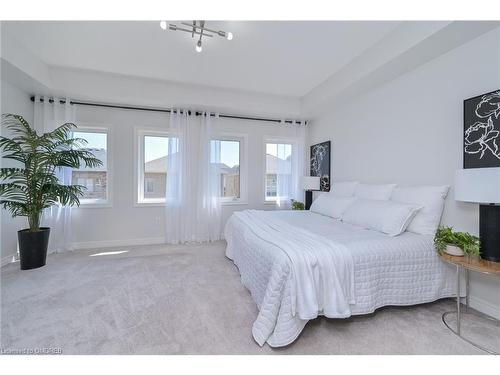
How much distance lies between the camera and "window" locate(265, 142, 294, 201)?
4578mm

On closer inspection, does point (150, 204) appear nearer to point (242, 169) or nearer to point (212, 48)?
point (242, 169)

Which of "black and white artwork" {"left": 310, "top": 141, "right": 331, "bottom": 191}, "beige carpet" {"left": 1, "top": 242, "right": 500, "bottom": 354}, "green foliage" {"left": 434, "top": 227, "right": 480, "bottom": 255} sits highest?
"black and white artwork" {"left": 310, "top": 141, "right": 331, "bottom": 191}

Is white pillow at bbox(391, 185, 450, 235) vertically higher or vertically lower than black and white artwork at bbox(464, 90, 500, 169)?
lower

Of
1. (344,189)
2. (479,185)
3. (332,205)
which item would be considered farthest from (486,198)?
(344,189)

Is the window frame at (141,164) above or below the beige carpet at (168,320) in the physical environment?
above

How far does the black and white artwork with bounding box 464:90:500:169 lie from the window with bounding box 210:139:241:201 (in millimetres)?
3338

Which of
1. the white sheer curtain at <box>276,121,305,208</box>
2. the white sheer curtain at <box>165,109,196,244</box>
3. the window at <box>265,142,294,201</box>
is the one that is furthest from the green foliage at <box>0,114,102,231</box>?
the white sheer curtain at <box>276,121,305,208</box>

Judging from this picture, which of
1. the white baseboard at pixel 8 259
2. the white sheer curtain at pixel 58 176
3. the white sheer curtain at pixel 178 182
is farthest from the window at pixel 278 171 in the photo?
the white baseboard at pixel 8 259

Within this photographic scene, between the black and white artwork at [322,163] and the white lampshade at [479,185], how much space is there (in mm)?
2358

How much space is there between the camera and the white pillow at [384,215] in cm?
210

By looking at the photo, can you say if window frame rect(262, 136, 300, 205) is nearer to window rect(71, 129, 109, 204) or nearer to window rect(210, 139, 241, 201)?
window rect(210, 139, 241, 201)

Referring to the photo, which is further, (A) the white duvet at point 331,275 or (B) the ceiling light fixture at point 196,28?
(B) the ceiling light fixture at point 196,28

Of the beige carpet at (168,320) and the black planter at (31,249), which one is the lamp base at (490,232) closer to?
the beige carpet at (168,320)

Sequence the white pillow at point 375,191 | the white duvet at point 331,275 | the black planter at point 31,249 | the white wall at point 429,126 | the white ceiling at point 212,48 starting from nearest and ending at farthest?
the white duvet at point 331,275
the white wall at point 429,126
the white ceiling at point 212,48
the white pillow at point 375,191
the black planter at point 31,249
